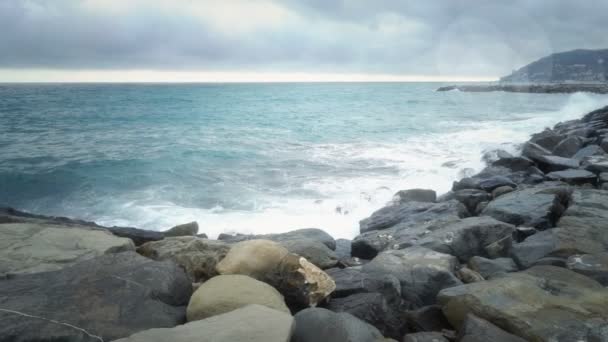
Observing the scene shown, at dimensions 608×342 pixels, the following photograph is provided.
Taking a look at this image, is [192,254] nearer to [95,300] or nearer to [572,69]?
[95,300]

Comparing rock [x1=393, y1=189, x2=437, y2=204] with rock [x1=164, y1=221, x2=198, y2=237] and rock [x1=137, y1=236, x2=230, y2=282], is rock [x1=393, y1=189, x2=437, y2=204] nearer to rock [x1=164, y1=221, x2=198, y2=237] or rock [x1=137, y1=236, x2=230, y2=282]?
rock [x1=164, y1=221, x2=198, y2=237]

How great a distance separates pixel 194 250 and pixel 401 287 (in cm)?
219

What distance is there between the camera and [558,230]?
4773 mm

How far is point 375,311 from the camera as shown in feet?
10.4

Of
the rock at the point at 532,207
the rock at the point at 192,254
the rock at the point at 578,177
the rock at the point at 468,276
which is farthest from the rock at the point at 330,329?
the rock at the point at 578,177

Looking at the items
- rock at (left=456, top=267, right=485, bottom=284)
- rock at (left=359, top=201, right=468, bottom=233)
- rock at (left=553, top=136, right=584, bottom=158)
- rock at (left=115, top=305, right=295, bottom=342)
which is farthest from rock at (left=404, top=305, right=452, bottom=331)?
rock at (left=553, top=136, right=584, bottom=158)

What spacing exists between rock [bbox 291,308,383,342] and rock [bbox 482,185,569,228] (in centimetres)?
396

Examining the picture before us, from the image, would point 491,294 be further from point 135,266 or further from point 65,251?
point 65,251

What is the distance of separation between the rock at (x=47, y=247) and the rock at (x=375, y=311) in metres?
2.39

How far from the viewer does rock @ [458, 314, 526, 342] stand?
8.57 ft

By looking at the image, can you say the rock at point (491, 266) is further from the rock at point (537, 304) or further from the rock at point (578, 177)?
the rock at point (578, 177)

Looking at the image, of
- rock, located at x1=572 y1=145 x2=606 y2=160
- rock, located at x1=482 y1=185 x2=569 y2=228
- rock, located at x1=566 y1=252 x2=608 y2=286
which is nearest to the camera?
rock, located at x1=566 y1=252 x2=608 y2=286

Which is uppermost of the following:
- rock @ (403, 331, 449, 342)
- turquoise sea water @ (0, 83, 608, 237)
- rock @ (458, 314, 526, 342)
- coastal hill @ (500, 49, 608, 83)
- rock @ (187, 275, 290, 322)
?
coastal hill @ (500, 49, 608, 83)

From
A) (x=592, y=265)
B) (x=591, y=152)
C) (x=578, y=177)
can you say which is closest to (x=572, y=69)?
(x=591, y=152)
